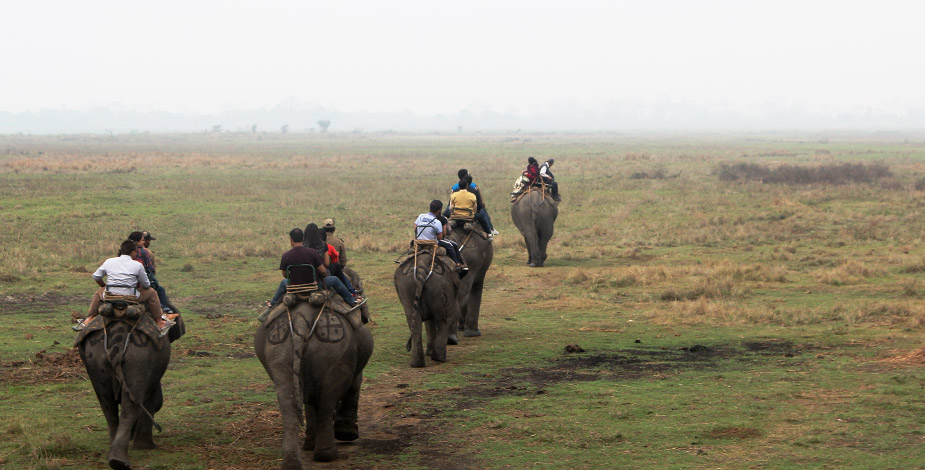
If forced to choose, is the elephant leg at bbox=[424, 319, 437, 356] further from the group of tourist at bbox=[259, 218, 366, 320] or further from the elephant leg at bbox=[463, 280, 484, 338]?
the group of tourist at bbox=[259, 218, 366, 320]

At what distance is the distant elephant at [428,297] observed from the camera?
12.8m

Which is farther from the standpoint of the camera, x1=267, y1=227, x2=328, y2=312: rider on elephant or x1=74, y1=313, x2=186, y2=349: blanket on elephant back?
x1=267, y1=227, x2=328, y2=312: rider on elephant

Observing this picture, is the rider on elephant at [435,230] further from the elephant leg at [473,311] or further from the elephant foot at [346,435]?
the elephant foot at [346,435]

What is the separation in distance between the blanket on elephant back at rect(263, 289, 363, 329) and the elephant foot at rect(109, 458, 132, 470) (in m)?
1.67

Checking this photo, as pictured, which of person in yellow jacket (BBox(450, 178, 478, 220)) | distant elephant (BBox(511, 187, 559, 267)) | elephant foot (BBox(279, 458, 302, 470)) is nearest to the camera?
elephant foot (BBox(279, 458, 302, 470))

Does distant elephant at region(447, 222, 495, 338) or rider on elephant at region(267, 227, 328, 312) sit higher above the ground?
rider on elephant at region(267, 227, 328, 312)

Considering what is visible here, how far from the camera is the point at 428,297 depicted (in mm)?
12930

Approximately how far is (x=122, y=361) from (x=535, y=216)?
14412 mm

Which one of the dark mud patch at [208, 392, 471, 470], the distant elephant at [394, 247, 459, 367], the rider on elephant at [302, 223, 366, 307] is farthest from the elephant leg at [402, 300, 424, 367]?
the rider on elephant at [302, 223, 366, 307]

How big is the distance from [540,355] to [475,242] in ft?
7.60

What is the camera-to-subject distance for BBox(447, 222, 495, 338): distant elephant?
1468 cm

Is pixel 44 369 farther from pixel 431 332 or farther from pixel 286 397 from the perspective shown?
pixel 286 397

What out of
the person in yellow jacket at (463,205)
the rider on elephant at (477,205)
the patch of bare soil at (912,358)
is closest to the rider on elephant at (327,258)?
the person in yellow jacket at (463,205)

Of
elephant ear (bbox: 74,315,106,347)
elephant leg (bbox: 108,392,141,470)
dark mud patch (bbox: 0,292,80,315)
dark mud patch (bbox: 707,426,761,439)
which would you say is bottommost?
dark mud patch (bbox: 0,292,80,315)
